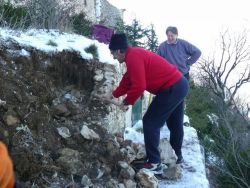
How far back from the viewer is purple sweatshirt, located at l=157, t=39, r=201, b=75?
258 inches

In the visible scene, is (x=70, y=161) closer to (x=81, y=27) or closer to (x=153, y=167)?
(x=153, y=167)

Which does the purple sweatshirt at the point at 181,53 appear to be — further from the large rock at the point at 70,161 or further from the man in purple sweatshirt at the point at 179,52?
the large rock at the point at 70,161

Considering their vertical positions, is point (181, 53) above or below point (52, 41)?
above

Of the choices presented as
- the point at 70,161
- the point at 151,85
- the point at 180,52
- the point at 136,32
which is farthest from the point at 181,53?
the point at 136,32

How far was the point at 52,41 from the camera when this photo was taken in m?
6.48

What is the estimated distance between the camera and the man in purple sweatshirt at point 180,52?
6551mm

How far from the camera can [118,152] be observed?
5121 millimetres

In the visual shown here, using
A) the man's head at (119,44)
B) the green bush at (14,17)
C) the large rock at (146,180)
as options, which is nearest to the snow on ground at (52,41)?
the green bush at (14,17)

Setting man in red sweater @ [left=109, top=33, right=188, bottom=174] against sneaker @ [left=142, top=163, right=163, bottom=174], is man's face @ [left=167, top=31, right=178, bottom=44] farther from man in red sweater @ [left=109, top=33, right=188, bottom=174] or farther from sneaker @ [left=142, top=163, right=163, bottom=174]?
sneaker @ [left=142, top=163, right=163, bottom=174]

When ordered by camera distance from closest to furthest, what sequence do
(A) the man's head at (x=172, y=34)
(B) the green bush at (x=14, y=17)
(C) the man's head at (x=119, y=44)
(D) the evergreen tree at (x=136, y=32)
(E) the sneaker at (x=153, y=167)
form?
(C) the man's head at (x=119, y=44) < (E) the sneaker at (x=153, y=167) < (A) the man's head at (x=172, y=34) < (B) the green bush at (x=14, y=17) < (D) the evergreen tree at (x=136, y=32)

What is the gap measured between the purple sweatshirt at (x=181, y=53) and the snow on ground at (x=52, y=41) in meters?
0.72

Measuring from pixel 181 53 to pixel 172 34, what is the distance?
1.07ft

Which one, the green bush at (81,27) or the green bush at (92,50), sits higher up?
the green bush at (92,50)

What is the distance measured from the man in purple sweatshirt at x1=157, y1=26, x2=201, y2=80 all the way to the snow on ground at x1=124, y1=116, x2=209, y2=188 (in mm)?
1021
